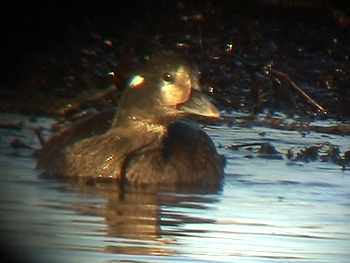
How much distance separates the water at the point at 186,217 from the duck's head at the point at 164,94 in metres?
0.59

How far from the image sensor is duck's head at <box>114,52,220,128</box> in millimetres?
8398

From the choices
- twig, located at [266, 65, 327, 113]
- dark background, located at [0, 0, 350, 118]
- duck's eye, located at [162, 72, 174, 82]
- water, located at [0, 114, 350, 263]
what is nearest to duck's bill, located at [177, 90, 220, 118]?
duck's eye, located at [162, 72, 174, 82]

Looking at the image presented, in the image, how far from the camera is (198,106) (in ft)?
27.5

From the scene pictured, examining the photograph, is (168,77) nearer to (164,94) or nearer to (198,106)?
(164,94)

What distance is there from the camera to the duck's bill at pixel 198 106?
8.38 m

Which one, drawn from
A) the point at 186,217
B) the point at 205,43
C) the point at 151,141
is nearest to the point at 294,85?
the point at 205,43

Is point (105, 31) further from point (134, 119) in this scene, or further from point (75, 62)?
point (134, 119)

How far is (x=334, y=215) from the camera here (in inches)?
298

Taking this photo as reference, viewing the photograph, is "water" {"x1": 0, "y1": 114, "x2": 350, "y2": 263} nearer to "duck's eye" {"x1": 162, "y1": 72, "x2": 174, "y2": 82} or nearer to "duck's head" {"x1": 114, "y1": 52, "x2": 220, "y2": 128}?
"duck's head" {"x1": 114, "y1": 52, "x2": 220, "y2": 128}

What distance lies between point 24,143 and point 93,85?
1.52m

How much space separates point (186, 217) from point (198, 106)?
1.33 metres

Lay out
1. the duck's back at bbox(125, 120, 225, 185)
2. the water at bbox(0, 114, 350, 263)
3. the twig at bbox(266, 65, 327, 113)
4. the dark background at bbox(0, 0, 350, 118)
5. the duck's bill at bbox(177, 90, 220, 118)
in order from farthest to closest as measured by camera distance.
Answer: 1. the dark background at bbox(0, 0, 350, 118)
2. the twig at bbox(266, 65, 327, 113)
3. the duck's back at bbox(125, 120, 225, 185)
4. the duck's bill at bbox(177, 90, 220, 118)
5. the water at bbox(0, 114, 350, 263)

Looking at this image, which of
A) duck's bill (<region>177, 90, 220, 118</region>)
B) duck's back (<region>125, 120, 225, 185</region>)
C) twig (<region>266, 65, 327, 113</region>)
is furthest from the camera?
twig (<region>266, 65, 327, 113</region>)

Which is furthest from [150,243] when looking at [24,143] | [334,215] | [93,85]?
[93,85]
